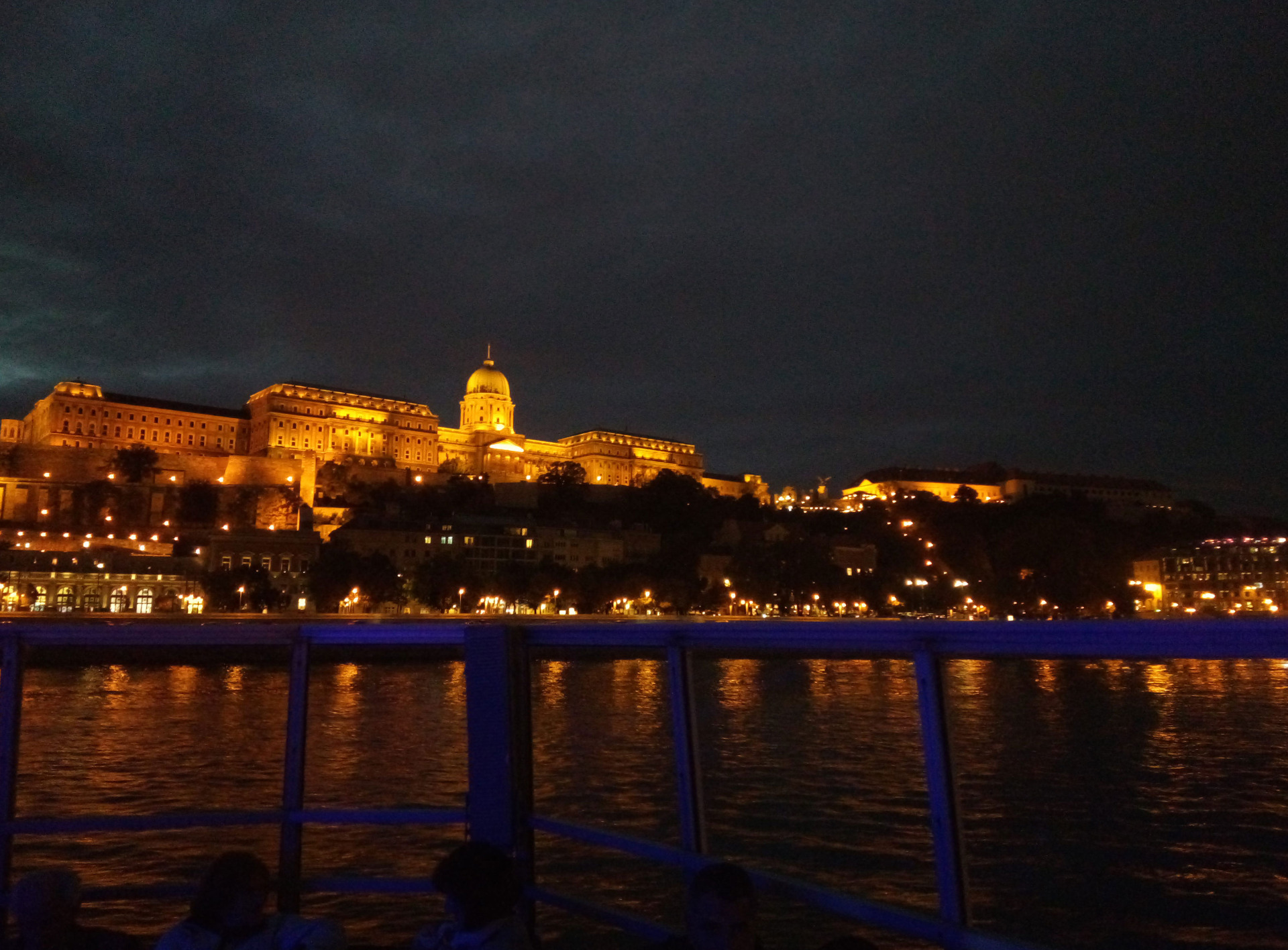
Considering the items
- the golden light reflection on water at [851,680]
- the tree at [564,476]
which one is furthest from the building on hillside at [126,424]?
the golden light reflection on water at [851,680]

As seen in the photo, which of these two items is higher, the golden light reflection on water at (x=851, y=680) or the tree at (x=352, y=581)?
the tree at (x=352, y=581)

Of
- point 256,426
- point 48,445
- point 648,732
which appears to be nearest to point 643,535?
point 256,426

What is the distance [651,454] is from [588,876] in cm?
9890

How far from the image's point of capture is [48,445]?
73.2 m

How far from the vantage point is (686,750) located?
117 inches

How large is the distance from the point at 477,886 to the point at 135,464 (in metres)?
77.0

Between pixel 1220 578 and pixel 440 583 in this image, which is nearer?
pixel 440 583

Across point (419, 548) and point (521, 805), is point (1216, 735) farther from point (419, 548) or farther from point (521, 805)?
point (419, 548)

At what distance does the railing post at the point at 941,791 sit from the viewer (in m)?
2.23

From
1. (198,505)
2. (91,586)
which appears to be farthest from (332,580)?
(198,505)

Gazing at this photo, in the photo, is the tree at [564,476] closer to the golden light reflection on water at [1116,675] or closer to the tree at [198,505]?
the tree at [198,505]

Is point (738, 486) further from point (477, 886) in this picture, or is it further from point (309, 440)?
point (477, 886)

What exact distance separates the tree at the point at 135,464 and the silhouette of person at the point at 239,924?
246 feet

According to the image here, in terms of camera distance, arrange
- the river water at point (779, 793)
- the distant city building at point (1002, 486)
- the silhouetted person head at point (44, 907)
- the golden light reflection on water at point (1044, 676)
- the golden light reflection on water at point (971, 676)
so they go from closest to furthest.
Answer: the silhouetted person head at point (44, 907) < the river water at point (779, 793) < the golden light reflection on water at point (971, 676) < the golden light reflection on water at point (1044, 676) < the distant city building at point (1002, 486)
